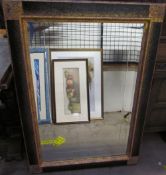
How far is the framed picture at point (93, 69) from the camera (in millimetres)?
1624

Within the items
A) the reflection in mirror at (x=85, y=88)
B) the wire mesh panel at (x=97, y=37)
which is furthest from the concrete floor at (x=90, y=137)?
the wire mesh panel at (x=97, y=37)

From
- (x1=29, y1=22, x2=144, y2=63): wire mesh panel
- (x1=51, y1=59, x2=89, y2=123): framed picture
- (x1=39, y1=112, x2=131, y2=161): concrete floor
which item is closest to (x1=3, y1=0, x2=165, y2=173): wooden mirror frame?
(x1=29, y1=22, x2=144, y2=63): wire mesh panel

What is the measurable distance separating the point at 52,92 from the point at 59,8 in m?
0.67

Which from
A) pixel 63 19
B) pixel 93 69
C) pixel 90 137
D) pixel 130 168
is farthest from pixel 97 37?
pixel 130 168

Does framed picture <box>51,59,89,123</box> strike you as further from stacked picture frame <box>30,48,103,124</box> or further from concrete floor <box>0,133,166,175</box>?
concrete floor <box>0,133,166,175</box>

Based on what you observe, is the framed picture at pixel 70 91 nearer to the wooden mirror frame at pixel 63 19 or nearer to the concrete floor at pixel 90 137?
the concrete floor at pixel 90 137

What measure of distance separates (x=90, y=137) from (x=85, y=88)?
0.42 m

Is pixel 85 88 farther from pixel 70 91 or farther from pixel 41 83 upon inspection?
pixel 41 83

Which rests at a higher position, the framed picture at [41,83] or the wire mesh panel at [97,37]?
the wire mesh panel at [97,37]

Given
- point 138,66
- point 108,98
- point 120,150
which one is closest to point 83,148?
point 120,150

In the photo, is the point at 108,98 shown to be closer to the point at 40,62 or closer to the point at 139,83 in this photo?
the point at 139,83

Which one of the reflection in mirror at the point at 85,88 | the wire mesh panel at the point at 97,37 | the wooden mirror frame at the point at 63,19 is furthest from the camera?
the reflection in mirror at the point at 85,88

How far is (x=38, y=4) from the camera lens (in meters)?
1.05

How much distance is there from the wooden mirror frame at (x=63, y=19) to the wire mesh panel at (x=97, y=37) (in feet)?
0.33
